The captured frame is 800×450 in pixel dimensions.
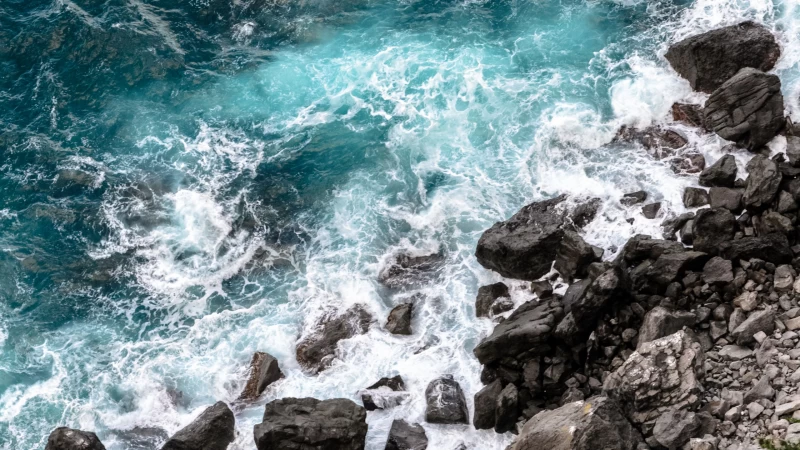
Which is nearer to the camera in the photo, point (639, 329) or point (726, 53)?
point (639, 329)

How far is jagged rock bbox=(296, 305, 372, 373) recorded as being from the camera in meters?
30.5

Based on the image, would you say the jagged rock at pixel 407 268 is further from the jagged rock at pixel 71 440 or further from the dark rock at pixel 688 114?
the jagged rock at pixel 71 440

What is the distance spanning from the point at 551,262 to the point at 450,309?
481 centimetres

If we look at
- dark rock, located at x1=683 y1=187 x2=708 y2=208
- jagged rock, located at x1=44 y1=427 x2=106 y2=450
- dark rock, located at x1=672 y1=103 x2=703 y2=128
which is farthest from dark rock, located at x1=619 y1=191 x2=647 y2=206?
jagged rock, located at x1=44 y1=427 x2=106 y2=450

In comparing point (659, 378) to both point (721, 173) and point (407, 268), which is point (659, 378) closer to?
point (721, 173)

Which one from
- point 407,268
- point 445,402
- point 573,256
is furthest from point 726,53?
point 445,402

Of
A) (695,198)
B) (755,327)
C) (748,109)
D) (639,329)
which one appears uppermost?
(748,109)

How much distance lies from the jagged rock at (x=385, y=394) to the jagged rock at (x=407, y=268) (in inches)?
207

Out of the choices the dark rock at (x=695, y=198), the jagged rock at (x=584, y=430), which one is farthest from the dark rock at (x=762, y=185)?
the jagged rock at (x=584, y=430)

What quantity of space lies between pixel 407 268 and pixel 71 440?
15.7 meters

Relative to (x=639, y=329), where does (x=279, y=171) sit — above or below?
above

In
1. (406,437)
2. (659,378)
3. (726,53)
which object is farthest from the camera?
A: (726,53)

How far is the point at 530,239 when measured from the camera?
29984 mm

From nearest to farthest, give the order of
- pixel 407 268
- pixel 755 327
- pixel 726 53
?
pixel 755 327 < pixel 407 268 < pixel 726 53
